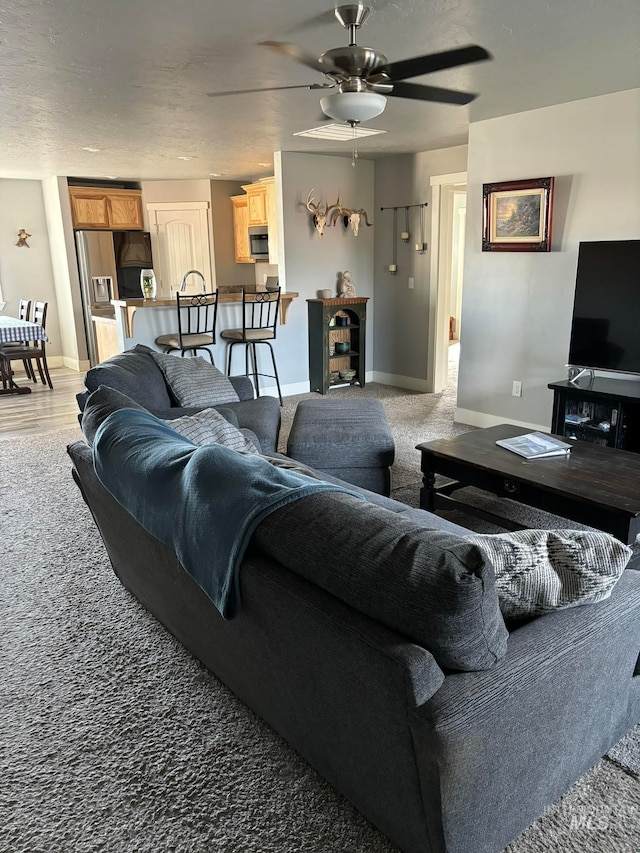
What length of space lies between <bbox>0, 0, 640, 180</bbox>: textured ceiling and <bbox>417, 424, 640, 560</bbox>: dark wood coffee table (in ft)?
6.25

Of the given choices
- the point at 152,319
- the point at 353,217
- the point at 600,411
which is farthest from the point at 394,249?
the point at 600,411

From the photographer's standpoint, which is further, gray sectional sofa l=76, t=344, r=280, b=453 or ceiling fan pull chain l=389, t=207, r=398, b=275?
ceiling fan pull chain l=389, t=207, r=398, b=275

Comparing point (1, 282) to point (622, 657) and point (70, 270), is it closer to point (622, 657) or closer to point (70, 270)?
point (70, 270)

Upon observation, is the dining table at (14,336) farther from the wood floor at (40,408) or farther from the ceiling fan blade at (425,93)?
the ceiling fan blade at (425,93)

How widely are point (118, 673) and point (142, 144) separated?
15.4 ft

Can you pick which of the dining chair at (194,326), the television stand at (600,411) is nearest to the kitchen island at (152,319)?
the dining chair at (194,326)

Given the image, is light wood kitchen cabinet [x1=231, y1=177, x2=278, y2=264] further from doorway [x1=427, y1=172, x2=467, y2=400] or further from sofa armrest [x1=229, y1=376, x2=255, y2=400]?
sofa armrest [x1=229, y1=376, x2=255, y2=400]

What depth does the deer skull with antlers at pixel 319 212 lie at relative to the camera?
636cm

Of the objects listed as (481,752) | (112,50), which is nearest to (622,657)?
(481,752)

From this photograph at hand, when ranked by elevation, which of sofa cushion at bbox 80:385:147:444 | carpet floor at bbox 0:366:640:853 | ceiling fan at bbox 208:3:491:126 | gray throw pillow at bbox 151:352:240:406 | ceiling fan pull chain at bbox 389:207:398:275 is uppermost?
ceiling fan at bbox 208:3:491:126

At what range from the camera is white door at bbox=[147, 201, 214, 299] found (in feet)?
27.2

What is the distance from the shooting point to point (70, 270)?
7.76 m

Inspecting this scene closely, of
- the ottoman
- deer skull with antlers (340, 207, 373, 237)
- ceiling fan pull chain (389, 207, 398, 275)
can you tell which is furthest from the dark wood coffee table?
deer skull with antlers (340, 207, 373, 237)

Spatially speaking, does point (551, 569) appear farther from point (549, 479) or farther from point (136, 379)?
point (136, 379)
